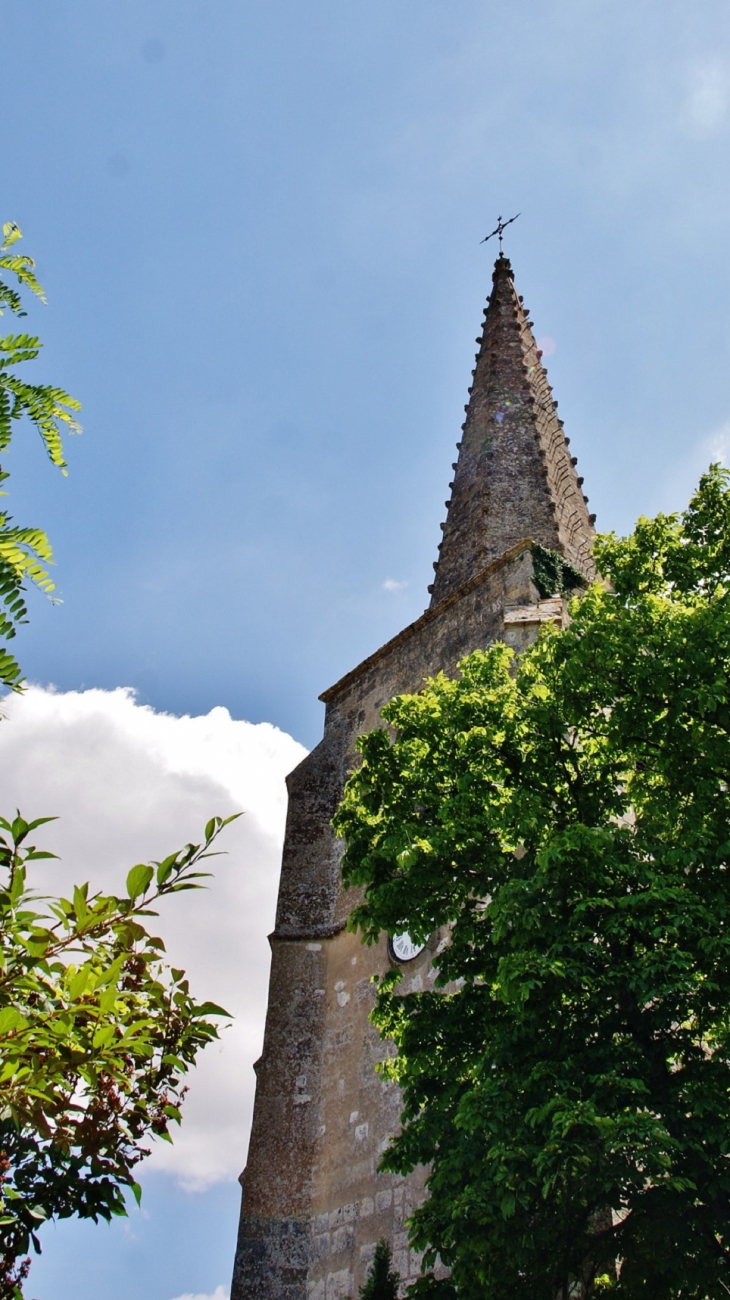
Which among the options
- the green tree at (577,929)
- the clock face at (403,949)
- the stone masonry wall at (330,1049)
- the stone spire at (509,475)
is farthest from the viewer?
the stone spire at (509,475)

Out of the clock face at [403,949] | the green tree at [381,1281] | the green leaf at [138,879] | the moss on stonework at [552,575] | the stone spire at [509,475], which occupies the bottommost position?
the green tree at [381,1281]

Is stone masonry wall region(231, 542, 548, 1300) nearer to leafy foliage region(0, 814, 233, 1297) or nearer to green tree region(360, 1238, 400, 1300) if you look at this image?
green tree region(360, 1238, 400, 1300)

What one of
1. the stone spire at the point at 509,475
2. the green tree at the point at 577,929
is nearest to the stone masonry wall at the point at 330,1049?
the stone spire at the point at 509,475

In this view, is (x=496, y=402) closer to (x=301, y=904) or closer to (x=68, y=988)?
(x=301, y=904)

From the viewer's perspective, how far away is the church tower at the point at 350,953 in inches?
449

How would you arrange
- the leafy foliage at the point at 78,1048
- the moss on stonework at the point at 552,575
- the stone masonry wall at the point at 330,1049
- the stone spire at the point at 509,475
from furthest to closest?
the stone spire at the point at 509,475
the moss on stonework at the point at 552,575
the stone masonry wall at the point at 330,1049
the leafy foliage at the point at 78,1048

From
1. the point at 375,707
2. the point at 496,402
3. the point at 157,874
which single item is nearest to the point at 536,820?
the point at 157,874

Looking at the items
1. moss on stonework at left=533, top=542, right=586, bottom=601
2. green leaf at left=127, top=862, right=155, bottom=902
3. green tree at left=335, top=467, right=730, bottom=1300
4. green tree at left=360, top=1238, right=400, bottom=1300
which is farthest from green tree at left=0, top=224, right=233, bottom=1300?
moss on stonework at left=533, top=542, right=586, bottom=601

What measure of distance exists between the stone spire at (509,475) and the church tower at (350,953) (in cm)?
4

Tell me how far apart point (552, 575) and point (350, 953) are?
6135 millimetres

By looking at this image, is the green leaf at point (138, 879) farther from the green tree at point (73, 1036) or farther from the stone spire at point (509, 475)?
the stone spire at point (509, 475)

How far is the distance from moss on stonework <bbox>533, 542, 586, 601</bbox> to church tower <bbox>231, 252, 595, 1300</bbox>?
0.20 feet

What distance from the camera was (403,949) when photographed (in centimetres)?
1276

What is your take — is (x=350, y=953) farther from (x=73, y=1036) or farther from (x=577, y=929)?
(x=73, y=1036)
